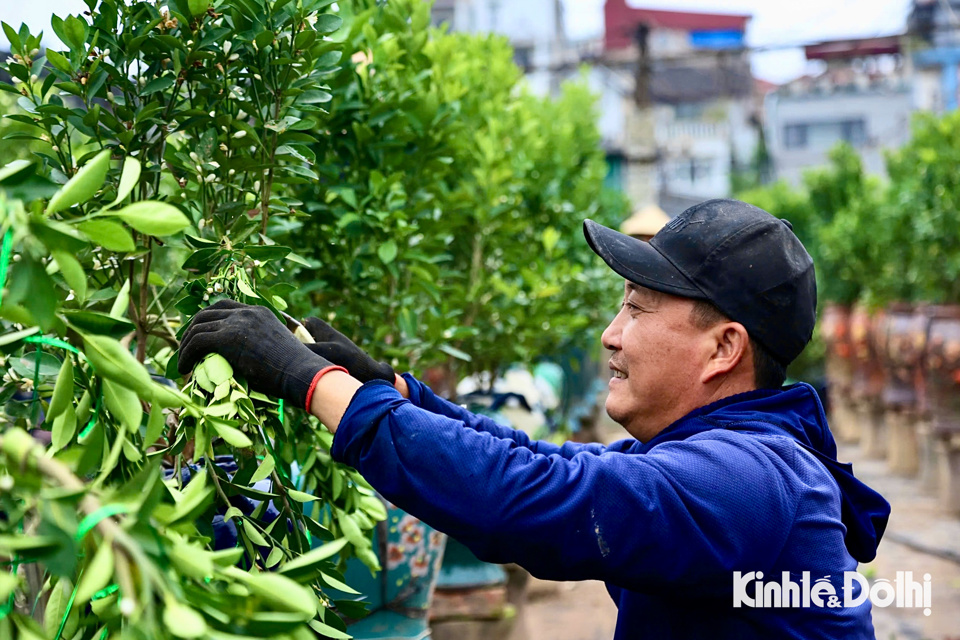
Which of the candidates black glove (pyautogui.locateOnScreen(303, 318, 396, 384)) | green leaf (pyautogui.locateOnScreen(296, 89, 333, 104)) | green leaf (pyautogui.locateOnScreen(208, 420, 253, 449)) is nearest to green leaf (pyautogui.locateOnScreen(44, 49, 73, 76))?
green leaf (pyautogui.locateOnScreen(296, 89, 333, 104))

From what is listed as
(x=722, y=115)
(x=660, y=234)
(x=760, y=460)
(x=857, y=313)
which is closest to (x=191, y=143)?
(x=660, y=234)

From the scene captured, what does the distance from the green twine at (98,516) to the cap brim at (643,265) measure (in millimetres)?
1069

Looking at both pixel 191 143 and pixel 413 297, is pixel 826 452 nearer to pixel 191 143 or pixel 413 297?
pixel 191 143

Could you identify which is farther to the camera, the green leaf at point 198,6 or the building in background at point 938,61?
the building in background at point 938,61

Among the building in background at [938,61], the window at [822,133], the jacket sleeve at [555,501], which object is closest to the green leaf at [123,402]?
the jacket sleeve at [555,501]

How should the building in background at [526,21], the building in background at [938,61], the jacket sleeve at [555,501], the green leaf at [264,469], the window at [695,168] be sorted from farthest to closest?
the window at [695,168] → the building in background at [526,21] → the building in background at [938,61] → the green leaf at [264,469] → the jacket sleeve at [555,501]

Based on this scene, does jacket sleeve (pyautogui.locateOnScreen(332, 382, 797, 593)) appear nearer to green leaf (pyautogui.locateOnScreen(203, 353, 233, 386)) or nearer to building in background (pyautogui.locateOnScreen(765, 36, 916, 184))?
green leaf (pyautogui.locateOnScreen(203, 353, 233, 386))

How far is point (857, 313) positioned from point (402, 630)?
428 inches

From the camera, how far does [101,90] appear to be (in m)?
1.76

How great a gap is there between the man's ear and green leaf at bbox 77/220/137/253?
1096 mm

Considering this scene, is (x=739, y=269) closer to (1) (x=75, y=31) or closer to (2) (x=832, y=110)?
(1) (x=75, y=31)

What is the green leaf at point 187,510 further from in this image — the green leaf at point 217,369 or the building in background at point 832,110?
the building in background at point 832,110

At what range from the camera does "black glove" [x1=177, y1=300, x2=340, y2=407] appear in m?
1.49

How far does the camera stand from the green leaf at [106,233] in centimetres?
104
